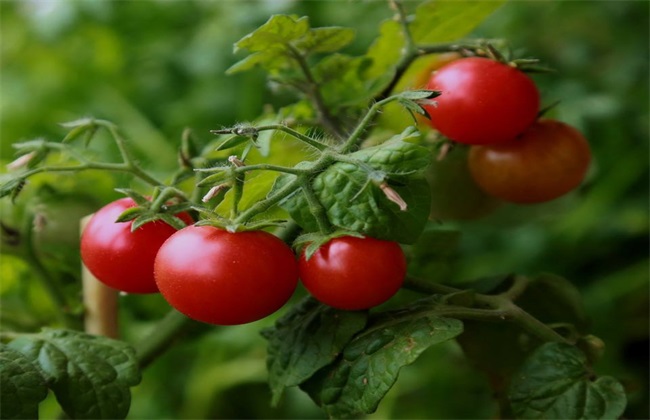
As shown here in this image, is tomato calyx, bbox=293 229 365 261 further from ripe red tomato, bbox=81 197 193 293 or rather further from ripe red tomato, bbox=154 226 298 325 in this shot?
ripe red tomato, bbox=81 197 193 293

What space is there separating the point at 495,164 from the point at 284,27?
304 millimetres

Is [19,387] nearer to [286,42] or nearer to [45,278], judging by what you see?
[45,278]

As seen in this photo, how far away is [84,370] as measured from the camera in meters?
0.79

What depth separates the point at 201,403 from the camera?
1.66 metres

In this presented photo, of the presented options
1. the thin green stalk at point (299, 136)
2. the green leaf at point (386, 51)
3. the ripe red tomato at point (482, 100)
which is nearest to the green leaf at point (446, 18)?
the green leaf at point (386, 51)

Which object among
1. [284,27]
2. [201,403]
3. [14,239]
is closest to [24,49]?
[201,403]

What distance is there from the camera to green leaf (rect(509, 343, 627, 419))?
777 mm

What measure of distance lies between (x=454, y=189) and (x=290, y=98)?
0.95 m

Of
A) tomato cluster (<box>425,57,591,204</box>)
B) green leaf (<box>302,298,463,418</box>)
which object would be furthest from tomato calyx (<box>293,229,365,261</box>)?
tomato cluster (<box>425,57,591,204</box>)

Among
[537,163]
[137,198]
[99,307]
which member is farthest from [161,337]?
[537,163]

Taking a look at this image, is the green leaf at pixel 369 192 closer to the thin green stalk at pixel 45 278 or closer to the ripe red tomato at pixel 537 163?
the ripe red tomato at pixel 537 163

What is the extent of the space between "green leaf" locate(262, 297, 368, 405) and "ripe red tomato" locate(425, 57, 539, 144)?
0.23m

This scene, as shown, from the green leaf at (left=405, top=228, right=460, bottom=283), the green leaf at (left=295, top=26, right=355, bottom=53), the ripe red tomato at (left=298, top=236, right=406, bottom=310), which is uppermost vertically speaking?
the green leaf at (left=295, top=26, right=355, bottom=53)

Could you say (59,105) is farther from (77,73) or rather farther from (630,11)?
(630,11)
